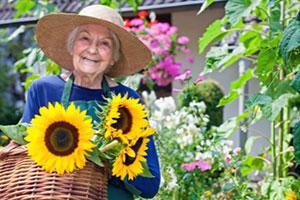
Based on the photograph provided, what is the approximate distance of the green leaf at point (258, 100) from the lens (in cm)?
271

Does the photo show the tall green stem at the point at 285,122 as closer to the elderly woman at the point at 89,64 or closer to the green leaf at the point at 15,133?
the elderly woman at the point at 89,64

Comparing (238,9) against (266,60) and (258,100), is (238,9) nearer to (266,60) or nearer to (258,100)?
(266,60)

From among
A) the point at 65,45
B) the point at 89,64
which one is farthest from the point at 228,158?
the point at 89,64

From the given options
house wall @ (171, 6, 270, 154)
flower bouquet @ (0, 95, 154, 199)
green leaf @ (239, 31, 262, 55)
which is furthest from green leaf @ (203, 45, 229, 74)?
house wall @ (171, 6, 270, 154)

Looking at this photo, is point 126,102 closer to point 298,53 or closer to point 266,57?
point 298,53

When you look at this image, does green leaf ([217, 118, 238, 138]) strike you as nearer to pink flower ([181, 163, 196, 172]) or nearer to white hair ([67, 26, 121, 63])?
pink flower ([181, 163, 196, 172])

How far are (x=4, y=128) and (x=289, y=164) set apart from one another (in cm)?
192

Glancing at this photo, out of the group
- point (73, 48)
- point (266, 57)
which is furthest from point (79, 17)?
point (266, 57)

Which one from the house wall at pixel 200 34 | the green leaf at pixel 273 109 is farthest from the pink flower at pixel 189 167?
the house wall at pixel 200 34

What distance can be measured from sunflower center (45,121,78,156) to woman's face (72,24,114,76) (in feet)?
1.90

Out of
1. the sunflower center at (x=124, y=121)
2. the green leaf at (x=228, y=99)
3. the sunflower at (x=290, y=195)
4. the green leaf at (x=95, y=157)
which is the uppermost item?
the green leaf at (x=228, y=99)

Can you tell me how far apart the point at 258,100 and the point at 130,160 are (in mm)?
924

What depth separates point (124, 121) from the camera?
1.99 metres

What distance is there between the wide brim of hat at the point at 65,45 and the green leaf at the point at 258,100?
392 mm
